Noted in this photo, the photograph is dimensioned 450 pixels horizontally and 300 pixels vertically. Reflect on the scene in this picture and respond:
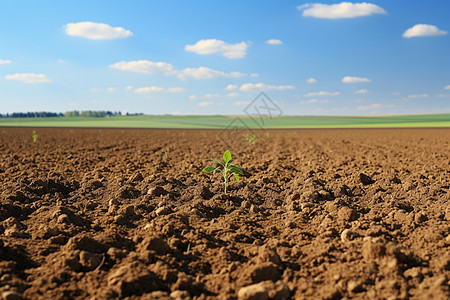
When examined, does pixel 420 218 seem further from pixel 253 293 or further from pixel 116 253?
pixel 116 253

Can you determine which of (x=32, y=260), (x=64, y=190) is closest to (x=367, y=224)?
(x=32, y=260)

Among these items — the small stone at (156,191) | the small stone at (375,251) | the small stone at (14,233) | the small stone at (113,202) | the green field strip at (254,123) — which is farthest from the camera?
the green field strip at (254,123)

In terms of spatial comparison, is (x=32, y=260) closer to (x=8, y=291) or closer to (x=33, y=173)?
(x=8, y=291)

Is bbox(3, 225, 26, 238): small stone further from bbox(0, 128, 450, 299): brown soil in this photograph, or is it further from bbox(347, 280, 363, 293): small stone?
bbox(347, 280, 363, 293): small stone

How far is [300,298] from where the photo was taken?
90.9 inches

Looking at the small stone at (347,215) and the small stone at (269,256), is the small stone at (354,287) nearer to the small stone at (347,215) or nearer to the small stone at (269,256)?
the small stone at (269,256)

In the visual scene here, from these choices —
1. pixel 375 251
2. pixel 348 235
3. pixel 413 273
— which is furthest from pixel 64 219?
pixel 413 273

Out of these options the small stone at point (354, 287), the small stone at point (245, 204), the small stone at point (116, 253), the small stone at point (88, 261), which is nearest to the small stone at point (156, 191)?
the small stone at point (245, 204)

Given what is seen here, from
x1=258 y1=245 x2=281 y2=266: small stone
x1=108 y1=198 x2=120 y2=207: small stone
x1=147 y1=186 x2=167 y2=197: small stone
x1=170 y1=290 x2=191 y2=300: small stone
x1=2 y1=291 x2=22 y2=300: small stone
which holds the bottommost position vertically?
x1=170 y1=290 x2=191 y2=300: small stone

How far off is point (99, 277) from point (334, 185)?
415 centimetres

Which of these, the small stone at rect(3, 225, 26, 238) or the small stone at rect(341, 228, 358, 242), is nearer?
the small stone at rect(341, 228, 358, 242)

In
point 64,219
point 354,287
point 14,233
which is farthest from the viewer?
point 64,219

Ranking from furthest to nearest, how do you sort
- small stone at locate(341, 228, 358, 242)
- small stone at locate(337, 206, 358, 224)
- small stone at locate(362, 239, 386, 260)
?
1. small stone at locate(337, 206, 358, 224)
2. small stone at locate(341, 228, 358, 242)
3. small stone at locate(362, 239, 386, 260)

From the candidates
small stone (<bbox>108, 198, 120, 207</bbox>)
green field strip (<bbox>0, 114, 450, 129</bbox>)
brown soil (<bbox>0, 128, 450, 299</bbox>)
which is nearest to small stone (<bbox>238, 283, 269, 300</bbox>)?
brown soil (<bbox>0, 128, 450, 299</bbox>)
